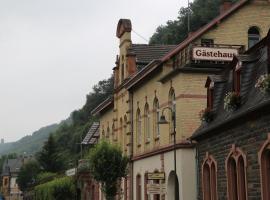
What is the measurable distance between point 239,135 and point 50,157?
89.0 metres

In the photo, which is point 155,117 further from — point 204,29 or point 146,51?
point 146,51

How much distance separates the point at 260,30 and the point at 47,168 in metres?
82.3

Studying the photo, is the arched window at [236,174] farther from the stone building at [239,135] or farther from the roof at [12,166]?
the roof at [12,166]

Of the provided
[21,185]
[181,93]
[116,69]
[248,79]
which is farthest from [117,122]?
[21,185]

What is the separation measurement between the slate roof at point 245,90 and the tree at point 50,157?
84386 millimetres

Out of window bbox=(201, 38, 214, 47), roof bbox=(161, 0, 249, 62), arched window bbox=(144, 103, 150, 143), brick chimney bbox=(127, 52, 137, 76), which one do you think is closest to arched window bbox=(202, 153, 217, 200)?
roof bbox=(161, 0, 249, 62)

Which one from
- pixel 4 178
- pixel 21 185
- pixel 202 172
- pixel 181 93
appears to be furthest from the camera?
pixel 4 178

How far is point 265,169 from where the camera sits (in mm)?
15820

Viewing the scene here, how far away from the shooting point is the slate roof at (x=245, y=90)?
1645 centimetres

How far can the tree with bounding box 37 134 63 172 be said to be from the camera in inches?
4087

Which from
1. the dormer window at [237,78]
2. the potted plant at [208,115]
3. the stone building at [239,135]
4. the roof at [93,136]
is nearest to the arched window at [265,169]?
the stone building at [239,135]

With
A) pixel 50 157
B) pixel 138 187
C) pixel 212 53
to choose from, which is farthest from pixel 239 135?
pixel 50 157

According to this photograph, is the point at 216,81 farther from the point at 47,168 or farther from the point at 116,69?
the point at 47,168

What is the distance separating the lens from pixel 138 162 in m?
32.8
